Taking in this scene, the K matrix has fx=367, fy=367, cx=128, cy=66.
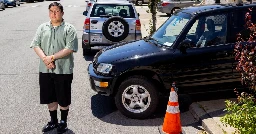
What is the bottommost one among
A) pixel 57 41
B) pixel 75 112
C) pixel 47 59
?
pixel 75 112

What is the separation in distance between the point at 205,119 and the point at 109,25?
14.9 feet

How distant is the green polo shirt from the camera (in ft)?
15.9

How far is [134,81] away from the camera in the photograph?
18.3 feet

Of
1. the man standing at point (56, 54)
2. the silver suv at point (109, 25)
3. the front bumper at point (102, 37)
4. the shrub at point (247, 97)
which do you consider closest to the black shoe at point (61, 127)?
the man standing at point (56, 54)

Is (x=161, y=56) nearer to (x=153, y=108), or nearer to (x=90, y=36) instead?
(x=153, y=108)

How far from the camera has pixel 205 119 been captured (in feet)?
17.8

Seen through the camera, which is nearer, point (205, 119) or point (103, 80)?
point (205, 119)

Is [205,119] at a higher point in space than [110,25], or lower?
lower

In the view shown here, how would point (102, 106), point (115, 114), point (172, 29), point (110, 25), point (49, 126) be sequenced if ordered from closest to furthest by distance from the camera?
1. point (49, 126)
2. point (115, 114)
3. point (102, 106)
4. point (172, 29)
5. point (110, 25)

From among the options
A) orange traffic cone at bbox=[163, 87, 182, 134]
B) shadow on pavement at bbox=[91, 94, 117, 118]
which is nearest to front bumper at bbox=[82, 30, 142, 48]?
shadow on pavement at bbox=[91, 94, 117, 118]

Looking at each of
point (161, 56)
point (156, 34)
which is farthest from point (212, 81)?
point (156, 34)

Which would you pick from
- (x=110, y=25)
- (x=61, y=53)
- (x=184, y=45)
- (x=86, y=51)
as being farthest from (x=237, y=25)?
(x=86, y=51)

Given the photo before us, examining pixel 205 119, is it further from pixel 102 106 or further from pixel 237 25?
pixel 102 106

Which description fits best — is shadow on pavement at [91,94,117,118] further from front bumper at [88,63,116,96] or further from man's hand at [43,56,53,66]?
man's hand at [43,56,53,66]
